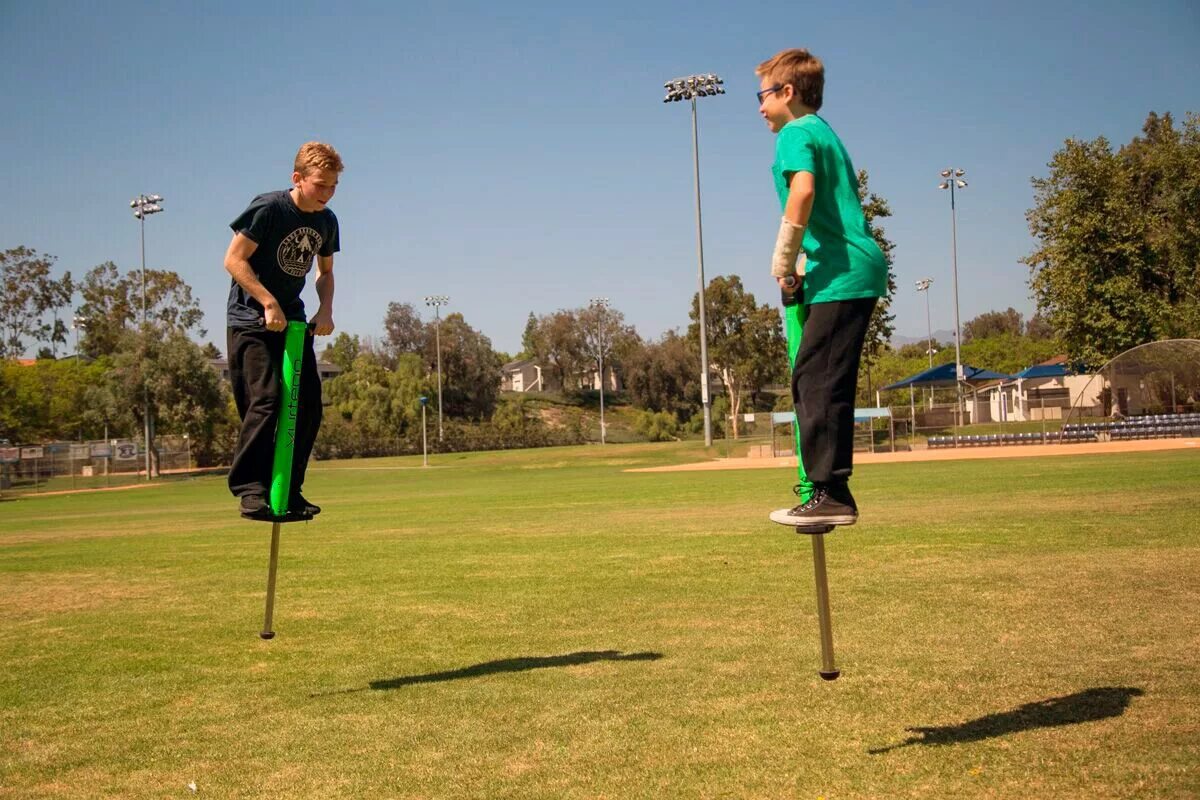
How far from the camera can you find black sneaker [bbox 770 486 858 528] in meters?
4.47

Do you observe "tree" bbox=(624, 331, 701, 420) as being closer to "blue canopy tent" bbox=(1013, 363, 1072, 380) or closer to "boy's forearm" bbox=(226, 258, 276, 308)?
"blue canopy tent" bbox=(1013, 363, 1072, 380)

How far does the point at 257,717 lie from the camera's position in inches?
203

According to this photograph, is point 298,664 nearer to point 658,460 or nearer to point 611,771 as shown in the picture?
point 611,771

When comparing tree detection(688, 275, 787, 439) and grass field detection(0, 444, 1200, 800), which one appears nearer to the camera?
grass field detection(0, 444, 1200, 800)

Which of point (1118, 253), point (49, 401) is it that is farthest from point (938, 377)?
point (49, 401)

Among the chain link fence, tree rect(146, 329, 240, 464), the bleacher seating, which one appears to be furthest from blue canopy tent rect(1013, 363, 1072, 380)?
the chain link fence

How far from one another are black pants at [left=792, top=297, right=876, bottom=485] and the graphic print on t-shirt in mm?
3390

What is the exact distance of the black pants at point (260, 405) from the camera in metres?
6.00

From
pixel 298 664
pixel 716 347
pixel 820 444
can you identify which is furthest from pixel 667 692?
pixel 716 347

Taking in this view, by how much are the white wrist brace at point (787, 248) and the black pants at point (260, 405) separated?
297 cm

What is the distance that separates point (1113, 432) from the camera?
1889 inches

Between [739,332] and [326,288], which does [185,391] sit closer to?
[739,332]

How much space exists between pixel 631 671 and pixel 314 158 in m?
3.60

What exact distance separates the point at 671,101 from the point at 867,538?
195 feet
